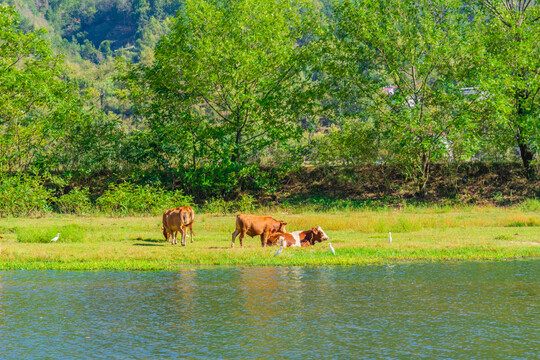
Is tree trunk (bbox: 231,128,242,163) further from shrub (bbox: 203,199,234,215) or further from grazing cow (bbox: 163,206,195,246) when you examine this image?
grazing cow (bbox: 163,206,195,246)

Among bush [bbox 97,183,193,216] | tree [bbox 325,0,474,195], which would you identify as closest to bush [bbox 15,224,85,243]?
bush [bbox 97,183,193,216]

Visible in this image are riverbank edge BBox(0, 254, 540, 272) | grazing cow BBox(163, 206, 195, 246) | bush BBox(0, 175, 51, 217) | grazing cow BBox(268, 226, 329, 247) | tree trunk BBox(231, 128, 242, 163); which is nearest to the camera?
riverbank edge BBox(0, 254, 540, 272)

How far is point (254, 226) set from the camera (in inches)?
994

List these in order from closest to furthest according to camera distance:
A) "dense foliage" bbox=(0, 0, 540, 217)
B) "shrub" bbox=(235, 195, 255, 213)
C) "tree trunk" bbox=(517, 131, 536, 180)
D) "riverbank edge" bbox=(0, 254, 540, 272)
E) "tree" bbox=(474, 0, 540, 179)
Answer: "riverbank edge" bbox=(0, 254, 540, 272)
"tree" bbox=(474, 0, 540, 179)
"dense foliage" bbox=(0, 0, 540, 217)
"shrub" bbox=(235, 195, 255, 213)
"tree trunk" bbox=(517, 131, 536, 180)

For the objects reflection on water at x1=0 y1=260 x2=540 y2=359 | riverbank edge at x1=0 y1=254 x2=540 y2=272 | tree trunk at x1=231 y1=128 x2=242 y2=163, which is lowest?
reflection on water at x1=0 y1=260 x2=540 y2=359

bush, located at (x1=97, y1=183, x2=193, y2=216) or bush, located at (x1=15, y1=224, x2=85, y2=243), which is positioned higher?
bush, located at (x1=97, y1=183, x2=193, y2=216)

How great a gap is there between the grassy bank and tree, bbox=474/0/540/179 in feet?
23.6

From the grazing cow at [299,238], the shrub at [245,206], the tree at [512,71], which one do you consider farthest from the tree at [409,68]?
the grazing cow at [299,238]

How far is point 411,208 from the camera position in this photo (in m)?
40.7

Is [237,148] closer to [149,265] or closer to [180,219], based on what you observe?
[180,219]

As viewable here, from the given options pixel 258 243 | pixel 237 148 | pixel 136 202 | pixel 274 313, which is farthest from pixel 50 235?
pixel 237 148

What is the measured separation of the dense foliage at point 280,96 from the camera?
Answer: 42719 millimetres

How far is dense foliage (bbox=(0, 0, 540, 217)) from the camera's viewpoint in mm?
42719

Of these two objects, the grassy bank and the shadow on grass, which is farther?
the shadow on grass
